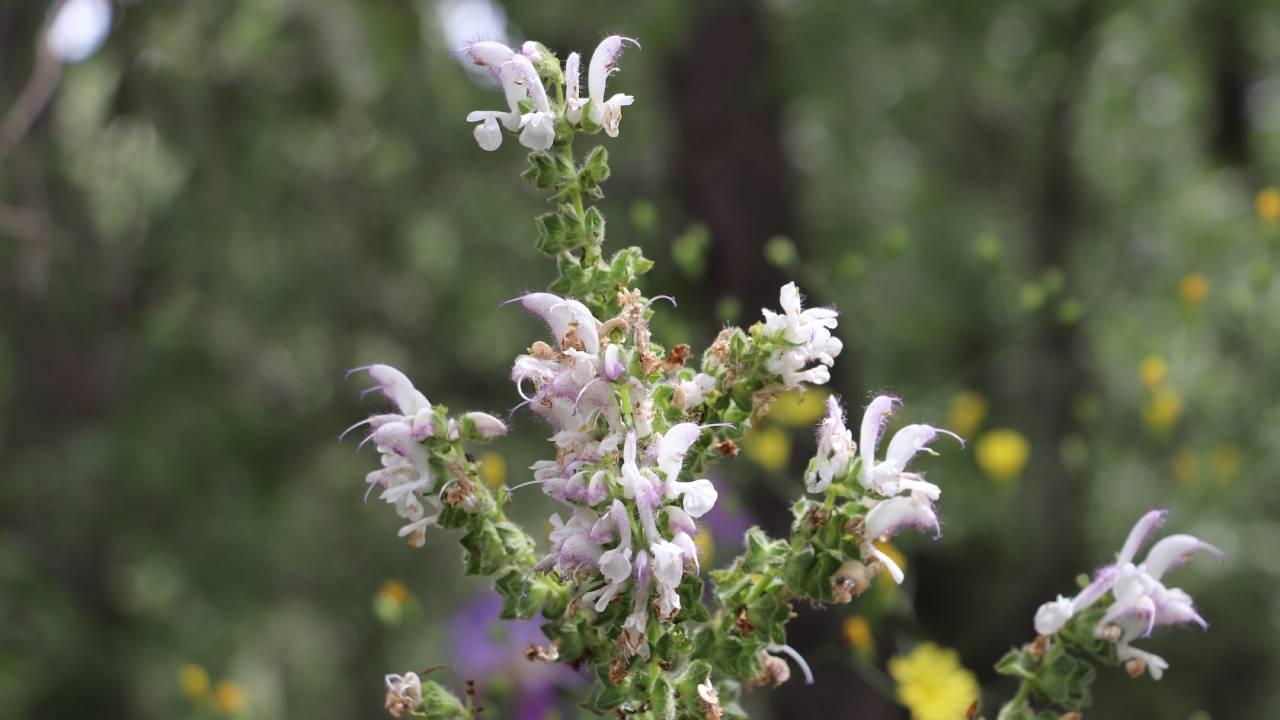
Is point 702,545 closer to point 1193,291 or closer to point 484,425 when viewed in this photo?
point 484,425

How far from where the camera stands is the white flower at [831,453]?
1.25 m

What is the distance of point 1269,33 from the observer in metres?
6.96

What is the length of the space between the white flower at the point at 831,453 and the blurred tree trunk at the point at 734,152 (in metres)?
2.75

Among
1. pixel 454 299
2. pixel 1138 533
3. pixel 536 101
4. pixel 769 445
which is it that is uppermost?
pixel 454 299

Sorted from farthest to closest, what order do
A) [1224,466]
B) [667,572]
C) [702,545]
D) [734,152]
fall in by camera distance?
[734,152] → [1224,466] → [702,545] → [667,572]

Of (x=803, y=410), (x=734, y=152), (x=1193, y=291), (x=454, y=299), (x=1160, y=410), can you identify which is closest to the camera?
(x=1193, y=291)

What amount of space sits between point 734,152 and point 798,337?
3.64 meters

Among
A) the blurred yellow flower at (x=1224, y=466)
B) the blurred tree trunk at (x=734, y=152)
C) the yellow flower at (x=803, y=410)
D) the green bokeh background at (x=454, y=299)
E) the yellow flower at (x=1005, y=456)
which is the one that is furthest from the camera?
the blurred tree trunk at (x=734, y=152)

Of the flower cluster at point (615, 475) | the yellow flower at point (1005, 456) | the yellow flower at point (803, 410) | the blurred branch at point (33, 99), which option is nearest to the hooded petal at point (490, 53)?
the flower cluster at point (615, 475)

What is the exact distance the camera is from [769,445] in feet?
8.87

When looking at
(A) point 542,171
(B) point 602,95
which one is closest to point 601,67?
(B) point 602,95

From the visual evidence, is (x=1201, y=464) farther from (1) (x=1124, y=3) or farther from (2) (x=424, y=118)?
(2) (x=424, y=118)

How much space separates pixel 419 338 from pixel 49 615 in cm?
202

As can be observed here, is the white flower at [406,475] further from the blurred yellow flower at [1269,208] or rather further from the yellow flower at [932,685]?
the blurred yellow flower at [1269,208]
